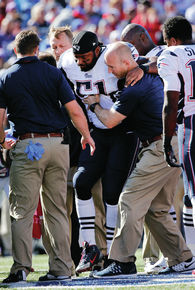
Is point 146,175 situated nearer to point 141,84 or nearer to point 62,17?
point 141,84

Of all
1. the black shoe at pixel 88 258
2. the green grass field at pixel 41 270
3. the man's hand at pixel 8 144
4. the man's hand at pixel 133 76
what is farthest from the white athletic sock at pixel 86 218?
the man's hand at pixel 133 76

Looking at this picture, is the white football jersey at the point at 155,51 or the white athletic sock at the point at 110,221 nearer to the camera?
the white athletic sock at the point at 110,221

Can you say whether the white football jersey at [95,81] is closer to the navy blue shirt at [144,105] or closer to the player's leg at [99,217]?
the navy blue shirt at [144,105]

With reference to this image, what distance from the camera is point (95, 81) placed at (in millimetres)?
6391

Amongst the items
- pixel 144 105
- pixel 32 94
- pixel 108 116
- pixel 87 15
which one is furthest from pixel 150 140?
pixel 87 15

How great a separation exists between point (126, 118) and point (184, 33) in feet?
3.31

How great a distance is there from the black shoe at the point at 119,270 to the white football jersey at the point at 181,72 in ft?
4.59

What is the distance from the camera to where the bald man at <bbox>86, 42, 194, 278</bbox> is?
5.93m

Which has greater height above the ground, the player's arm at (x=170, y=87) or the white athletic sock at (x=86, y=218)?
the player's arm at (x=170, y=87)

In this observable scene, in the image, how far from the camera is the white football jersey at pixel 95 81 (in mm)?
6375

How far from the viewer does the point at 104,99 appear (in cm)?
644

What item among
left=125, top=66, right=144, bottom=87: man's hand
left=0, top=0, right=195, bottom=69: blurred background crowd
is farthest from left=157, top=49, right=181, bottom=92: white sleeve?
left=0, top=0, right=195, bottom=69: blurred background crowd

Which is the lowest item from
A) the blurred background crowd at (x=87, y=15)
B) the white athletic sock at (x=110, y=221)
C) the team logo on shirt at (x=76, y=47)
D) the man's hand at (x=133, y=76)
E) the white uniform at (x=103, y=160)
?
the white athletic sock at (x=110, y=221)

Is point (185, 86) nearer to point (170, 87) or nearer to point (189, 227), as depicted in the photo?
point (170, 87)
